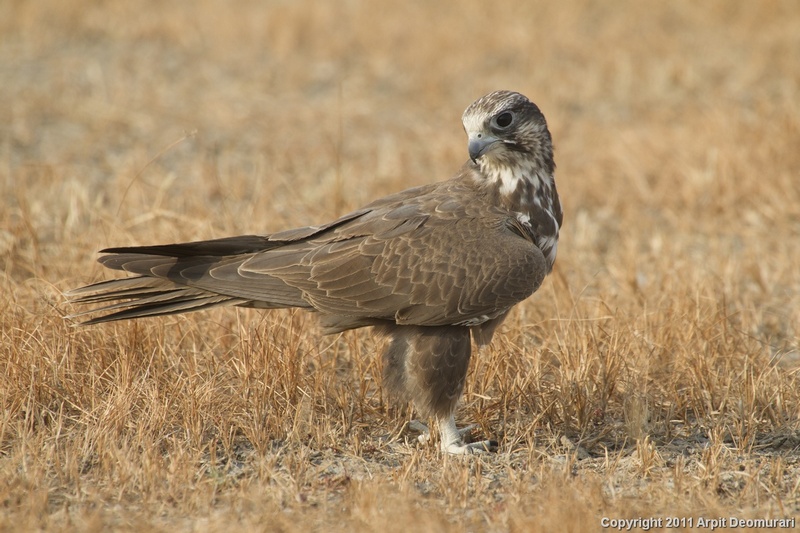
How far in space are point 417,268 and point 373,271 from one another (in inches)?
8.4

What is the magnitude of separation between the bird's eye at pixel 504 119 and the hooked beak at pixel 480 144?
71mm

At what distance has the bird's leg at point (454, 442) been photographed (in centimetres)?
427

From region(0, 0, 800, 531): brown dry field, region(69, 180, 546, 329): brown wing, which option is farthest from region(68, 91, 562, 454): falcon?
region(0, 0, 800, 531): brown dry field

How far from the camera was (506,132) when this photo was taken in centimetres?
447

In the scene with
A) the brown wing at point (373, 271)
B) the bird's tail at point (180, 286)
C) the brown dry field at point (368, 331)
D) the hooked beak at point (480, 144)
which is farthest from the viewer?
the hooked beak at point (480, 144)

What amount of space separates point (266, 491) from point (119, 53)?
9.19m

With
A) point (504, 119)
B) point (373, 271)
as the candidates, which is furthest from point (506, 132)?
point (373, 271)

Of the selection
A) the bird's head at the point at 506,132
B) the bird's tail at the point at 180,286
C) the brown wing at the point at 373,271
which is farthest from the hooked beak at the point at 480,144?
the bird's tail at the point at 180,286

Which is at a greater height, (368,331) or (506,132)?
(506,132)

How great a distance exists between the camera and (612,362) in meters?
4.67

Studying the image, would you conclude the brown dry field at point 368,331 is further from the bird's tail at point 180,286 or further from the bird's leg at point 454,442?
the bird's tail at point 180,286

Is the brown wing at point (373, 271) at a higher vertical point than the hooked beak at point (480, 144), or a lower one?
lower

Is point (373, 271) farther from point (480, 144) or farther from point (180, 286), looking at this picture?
point (180, 286)

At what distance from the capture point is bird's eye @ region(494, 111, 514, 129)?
14.5 ft
